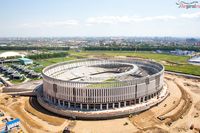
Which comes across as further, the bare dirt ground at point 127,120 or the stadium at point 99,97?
the stadium at point 99,97

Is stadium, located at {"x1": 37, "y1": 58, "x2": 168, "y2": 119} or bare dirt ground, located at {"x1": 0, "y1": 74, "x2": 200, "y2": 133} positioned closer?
bare dirt ground, located at {"x1": 0, "y1": 74, "x2": 200, "y2": 133}

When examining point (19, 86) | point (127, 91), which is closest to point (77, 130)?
point (127, 91)

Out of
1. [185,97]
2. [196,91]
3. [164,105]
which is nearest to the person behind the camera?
[164,105]

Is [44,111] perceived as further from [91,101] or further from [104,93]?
[104,93]

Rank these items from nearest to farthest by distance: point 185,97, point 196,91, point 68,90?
point 68,90 < point 185,97 < point 196,91

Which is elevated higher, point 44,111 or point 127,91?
point 127,91

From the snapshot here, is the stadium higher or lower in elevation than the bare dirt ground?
higher

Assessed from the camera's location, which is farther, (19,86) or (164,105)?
(19,86)

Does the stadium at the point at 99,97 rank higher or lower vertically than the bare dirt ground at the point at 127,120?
higher
